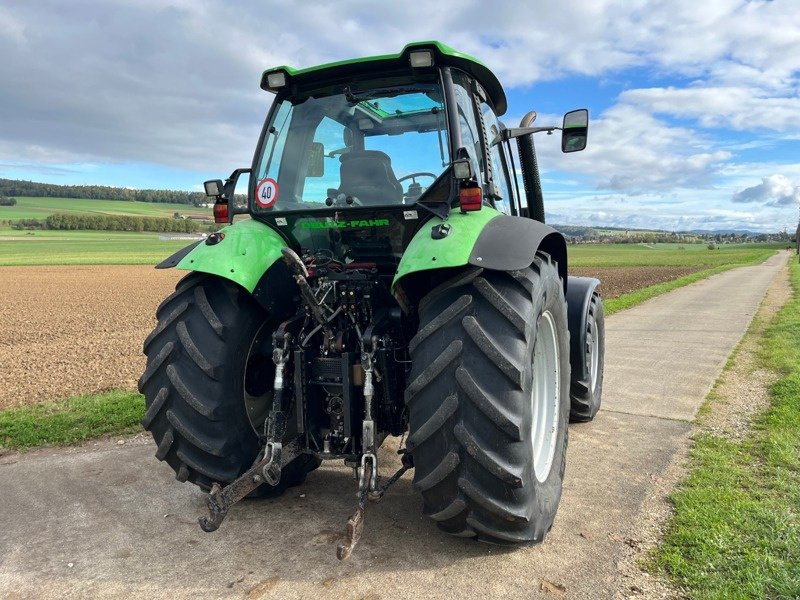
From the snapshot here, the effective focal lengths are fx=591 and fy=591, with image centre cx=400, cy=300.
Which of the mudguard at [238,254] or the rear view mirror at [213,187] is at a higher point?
the rear view mirror at [213,187]

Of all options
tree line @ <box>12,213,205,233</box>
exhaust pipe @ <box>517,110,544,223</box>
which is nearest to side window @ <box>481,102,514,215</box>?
exhaust pipe @ <box>517,110,544,223</box>

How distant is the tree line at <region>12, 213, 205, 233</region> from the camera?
77250 mm

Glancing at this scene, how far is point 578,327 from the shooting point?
15.4 feet

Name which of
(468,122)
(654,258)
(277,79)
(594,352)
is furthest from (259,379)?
(654,258)

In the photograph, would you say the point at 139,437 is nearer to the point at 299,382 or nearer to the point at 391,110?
the point at 299,382

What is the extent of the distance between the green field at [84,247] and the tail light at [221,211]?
4011cm

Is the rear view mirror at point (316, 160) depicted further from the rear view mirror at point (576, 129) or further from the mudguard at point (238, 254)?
the rear view mirror at point (576, 129)

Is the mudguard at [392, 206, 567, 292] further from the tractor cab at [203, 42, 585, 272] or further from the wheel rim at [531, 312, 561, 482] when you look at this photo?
the wheel rim at [531, 312, 561, 482]

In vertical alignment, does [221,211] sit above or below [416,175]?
below

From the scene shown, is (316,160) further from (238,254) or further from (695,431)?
(695,431)

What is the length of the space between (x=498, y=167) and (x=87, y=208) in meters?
102

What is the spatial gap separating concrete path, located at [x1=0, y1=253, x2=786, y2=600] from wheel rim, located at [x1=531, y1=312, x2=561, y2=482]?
35 cm

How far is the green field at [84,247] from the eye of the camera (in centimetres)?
4228

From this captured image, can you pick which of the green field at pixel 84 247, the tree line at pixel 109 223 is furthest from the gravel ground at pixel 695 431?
the tree line at pixel 109 223
